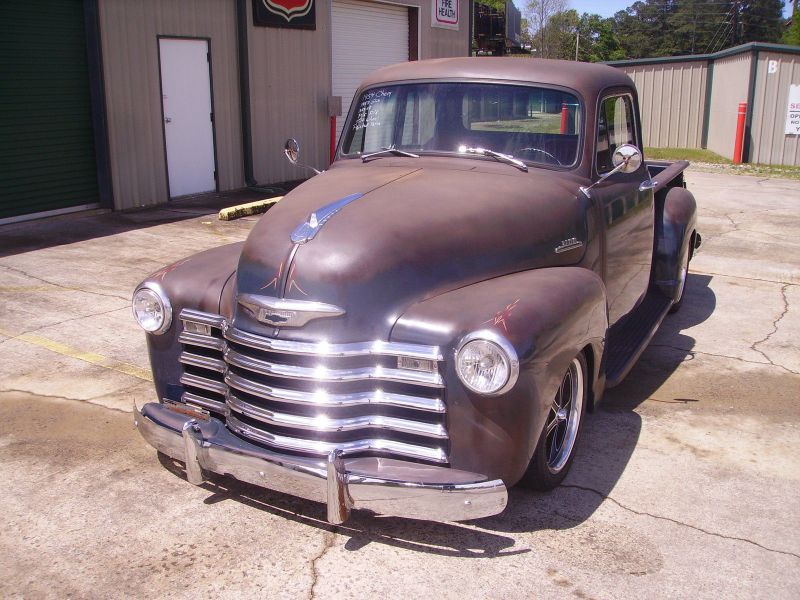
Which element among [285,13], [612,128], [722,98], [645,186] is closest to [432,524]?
[612,128]

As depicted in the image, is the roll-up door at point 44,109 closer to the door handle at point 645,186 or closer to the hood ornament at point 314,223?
the hood ornament at point 314,223

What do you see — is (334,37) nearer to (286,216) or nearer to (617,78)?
(617,78)

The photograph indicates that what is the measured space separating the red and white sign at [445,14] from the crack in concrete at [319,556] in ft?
49.7

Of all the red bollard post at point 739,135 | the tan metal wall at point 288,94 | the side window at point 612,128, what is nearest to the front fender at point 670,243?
the side window at point 612,128

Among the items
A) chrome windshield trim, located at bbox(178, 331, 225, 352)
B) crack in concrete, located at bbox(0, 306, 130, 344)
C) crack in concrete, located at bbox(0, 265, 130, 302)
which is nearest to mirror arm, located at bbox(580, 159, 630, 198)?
chrome windshield trim, located at bbox(178, 331, 225, 352)

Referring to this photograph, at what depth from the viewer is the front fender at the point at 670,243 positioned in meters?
6.23

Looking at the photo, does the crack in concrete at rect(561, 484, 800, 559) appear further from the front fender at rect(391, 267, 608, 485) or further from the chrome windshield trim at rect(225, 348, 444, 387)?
the chrome windshield trim at rect(225, 348, 444, 387)

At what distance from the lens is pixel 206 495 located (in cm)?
397

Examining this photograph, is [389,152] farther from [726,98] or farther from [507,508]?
[726,98]

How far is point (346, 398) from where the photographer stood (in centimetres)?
339

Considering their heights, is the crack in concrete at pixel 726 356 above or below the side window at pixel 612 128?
below

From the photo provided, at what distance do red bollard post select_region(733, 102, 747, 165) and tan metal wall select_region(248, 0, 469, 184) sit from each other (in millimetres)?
8216

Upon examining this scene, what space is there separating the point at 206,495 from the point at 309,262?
50.2 inches

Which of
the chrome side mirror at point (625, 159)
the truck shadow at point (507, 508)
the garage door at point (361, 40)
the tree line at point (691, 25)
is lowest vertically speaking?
the truck shadow at point (507, 508)
